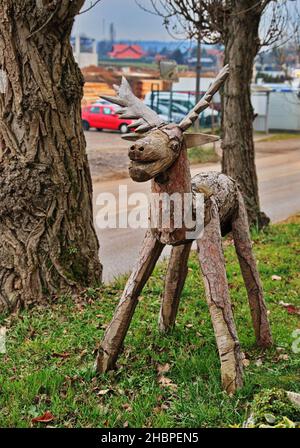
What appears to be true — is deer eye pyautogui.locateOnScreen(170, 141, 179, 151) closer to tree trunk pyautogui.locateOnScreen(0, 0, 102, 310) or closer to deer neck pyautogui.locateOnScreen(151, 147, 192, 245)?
deer neck pyautogui.locateOnScreen(151, 147, 192, 245)

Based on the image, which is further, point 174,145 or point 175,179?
point 175,179

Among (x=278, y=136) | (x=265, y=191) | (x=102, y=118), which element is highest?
(x=102, y=118)

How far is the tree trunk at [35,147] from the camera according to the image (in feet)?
19.0

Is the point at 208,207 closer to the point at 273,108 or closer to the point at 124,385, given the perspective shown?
the point at 124,385

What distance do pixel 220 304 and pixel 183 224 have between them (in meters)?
0.57

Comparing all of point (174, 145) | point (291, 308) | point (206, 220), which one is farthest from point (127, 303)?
point (291, 308)

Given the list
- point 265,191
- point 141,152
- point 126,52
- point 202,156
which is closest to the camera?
point 141,152

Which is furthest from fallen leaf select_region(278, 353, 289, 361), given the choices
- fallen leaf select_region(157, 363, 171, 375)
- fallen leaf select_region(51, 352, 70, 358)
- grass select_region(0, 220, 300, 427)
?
fallen leaf select_region(51, 352, 70, 358)

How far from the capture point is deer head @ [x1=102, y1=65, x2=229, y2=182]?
3.81m

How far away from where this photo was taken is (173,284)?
5090mm

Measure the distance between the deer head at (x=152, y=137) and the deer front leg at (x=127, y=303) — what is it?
2.19 feet

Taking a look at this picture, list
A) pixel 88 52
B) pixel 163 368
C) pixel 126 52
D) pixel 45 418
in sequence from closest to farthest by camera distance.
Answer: pixel 45 418
pixel 163 368
pixel 88 52
pixel 126 52

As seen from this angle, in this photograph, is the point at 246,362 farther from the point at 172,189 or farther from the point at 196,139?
the point at 196,139

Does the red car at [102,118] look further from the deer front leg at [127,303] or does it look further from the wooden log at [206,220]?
the deer front leg at [127,303]
